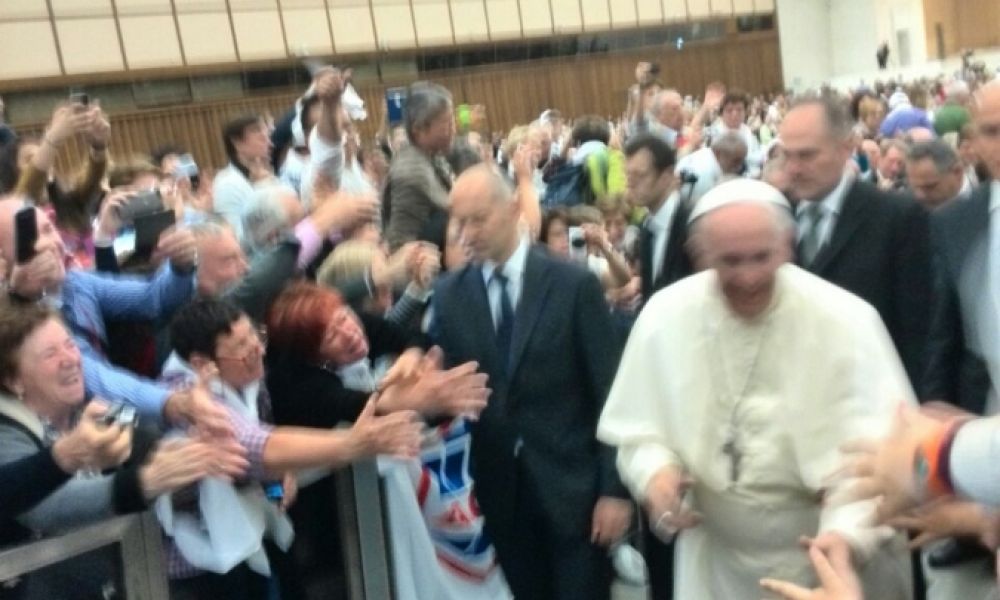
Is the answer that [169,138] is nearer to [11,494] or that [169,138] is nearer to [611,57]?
[611,57]

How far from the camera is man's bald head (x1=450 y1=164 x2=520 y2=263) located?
301 centimetres

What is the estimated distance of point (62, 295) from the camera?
307 cm

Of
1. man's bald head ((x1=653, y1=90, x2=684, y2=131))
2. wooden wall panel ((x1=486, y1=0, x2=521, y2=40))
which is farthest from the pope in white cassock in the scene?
wooden wall panel ((x1=486, y1=0, x2=521, y2=40))

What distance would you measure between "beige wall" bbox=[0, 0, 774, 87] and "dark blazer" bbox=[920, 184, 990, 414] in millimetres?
10634

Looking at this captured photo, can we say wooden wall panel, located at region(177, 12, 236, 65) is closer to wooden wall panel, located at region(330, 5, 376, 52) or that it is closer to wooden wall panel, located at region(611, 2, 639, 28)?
wooden wall panel, located at region(330, 5, 376, 52)

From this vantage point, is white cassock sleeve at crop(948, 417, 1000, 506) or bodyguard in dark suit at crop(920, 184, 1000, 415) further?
bodyguard in dark suit at crop(920, 184, 1000, 415)

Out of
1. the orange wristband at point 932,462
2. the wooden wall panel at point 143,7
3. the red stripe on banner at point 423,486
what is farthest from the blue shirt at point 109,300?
the wooden wall panel at point 143,7

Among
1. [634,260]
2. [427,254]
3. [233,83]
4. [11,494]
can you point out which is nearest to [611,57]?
[233,83]

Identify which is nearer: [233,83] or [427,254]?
[427,254]

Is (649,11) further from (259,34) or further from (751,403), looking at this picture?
(751,403)

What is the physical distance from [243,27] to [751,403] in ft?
41.5

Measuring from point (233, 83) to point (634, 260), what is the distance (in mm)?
9699

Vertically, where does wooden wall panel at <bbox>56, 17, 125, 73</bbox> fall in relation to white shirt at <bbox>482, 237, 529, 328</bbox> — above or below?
above

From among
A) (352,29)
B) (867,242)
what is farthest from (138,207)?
(352,29)
